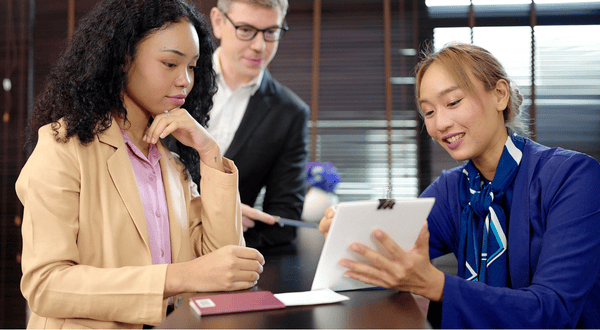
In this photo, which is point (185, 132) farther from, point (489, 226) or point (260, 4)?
point (260, 4)

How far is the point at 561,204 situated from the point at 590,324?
1.10 feet

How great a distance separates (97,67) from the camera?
119cm

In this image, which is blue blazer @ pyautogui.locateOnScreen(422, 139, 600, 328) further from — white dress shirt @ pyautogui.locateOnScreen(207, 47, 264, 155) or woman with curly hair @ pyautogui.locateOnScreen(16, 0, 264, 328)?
white dress shirt @ pyautogui.locateOnScreen(207, 47, 264, 155)

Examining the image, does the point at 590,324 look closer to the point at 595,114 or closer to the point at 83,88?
the point at 83,88

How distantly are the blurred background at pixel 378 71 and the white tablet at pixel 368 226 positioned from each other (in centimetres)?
262

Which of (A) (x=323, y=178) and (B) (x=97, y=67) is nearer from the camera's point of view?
(B) (x=97, y=67)

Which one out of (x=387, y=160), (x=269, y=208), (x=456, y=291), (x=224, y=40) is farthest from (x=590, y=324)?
(x=387, y=160)

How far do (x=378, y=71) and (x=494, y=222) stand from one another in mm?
2567

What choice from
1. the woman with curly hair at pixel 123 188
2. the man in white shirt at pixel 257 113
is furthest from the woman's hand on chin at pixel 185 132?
the man in white shirt at pixel 257 113

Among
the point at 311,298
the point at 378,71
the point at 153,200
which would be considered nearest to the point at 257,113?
the point at 153,200

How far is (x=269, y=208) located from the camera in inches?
87.9

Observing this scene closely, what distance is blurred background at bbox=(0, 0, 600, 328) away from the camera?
11.7ft

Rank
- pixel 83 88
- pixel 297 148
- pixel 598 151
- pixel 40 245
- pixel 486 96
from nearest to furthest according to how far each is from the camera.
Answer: pixel 40 245 → pixel 83 88 → pixel 486 96 → pixel 297 148 → pixel 598 151

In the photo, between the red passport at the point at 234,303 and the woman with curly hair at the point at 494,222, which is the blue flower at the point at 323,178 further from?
the red passport at the point at 234,303
